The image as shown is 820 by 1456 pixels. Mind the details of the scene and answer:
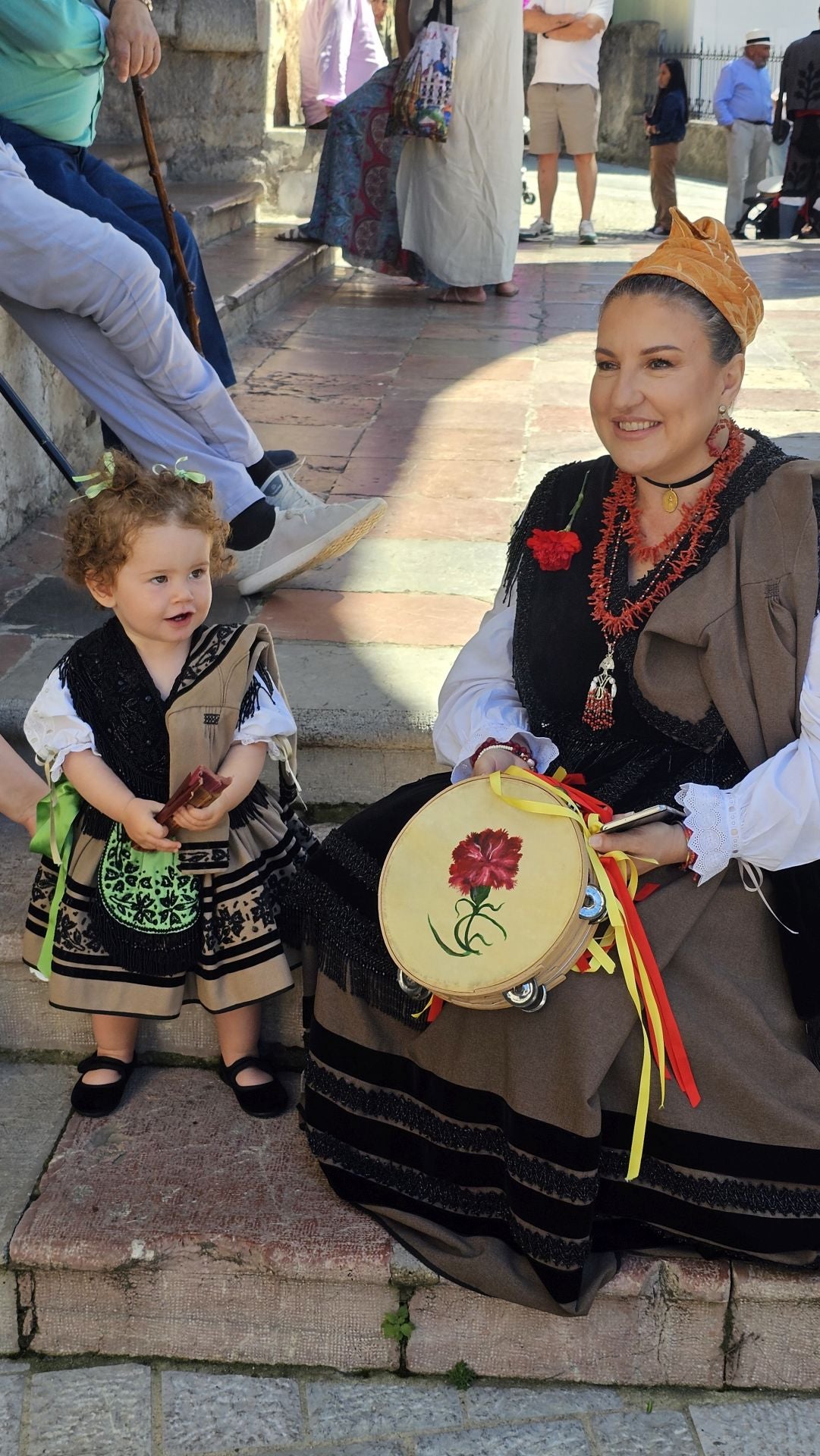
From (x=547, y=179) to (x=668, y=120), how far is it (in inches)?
94.1

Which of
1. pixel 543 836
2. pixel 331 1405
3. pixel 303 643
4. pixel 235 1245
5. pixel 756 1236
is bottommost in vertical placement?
pixel 331 1405

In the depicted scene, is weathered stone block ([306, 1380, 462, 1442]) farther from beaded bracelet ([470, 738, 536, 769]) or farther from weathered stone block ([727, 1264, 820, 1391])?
beaded bracelet ([470, 738, 536, 769])

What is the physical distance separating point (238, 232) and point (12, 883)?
633 centimetres

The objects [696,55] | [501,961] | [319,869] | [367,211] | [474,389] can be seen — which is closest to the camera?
[501,961]

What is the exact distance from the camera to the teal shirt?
3.18m

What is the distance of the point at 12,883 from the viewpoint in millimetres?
2711

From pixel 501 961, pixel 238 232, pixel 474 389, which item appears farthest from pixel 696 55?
pixel 501 961

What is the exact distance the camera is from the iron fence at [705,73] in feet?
66.8

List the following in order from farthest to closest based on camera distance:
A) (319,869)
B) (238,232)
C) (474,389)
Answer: (238,232) < (474,389) < (319,869)

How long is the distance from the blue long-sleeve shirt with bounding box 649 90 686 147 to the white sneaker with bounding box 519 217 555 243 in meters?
1.64

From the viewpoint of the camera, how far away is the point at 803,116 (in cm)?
1188

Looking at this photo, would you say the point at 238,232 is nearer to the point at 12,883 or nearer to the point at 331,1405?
the point at 12,883

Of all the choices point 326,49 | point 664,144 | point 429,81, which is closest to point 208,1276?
point 429,81

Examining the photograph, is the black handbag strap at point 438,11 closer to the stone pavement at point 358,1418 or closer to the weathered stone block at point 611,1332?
the weathered stone block at point 611,1332
